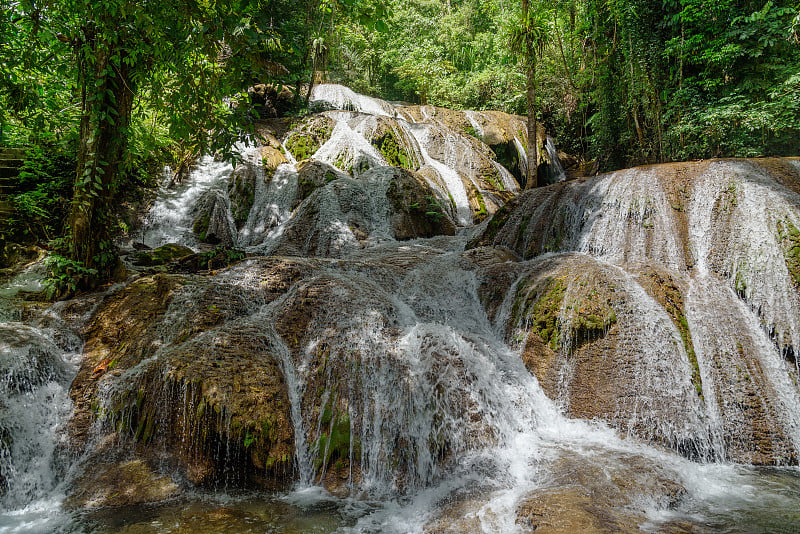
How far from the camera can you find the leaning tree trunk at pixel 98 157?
5.27 meters

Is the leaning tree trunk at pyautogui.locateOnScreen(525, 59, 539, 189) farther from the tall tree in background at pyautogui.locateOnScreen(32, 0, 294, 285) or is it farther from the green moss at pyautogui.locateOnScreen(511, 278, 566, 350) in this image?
the tall tree in background at pyautogui.locateOnScreen(32, 0, 294, 285)

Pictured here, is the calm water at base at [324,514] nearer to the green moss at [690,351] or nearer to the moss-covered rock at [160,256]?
the green moss at [690,351]

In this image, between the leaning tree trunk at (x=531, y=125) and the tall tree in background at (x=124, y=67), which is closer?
the tall tree in background at (x=124, y=67)

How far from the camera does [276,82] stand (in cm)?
481

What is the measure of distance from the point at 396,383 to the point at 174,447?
2.14m

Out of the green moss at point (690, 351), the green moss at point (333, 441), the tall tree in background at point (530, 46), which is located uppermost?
the tall tree in background at point (530, 46)

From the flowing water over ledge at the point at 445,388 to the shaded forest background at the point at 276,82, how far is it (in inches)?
77.8

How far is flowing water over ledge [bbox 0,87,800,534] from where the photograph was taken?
3363 mm

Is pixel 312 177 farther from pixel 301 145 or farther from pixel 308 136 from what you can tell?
pixel 308 136

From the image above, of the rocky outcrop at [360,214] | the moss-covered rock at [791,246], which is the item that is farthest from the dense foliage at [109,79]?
the moss-covered rock at [791,246]

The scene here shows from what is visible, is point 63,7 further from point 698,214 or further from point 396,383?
point 698,214

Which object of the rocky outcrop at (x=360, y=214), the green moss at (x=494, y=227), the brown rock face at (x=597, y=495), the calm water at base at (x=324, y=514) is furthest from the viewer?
the rocky outcrop at (x=360, y=214)

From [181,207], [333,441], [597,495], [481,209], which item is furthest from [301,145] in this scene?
[597,495]

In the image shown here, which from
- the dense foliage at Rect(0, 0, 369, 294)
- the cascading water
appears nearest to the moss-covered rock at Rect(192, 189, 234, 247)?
the dense foliage at Rect(0, 0, 369, 294)
